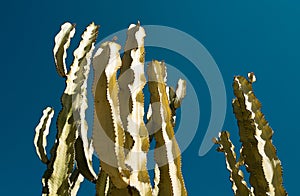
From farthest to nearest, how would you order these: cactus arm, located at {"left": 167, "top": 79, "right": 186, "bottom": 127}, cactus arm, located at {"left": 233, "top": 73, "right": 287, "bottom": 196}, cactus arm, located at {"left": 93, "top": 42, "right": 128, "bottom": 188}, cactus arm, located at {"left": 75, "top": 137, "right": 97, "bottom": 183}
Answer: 1. cactus arm, located at {"left": 167, "top": 79, "right": 186, "bottom": 127}
2. cactus arm, located at {"left": 75, "top": 137, "right": 97, "bottom": 183}
3. cactus arm, located at {"left": 233, "top": 73, "right": 287, "bottom": 196}
4. cactus arm, located at {"left": 93, "top": 42, "right": 128, "bottom": 188}

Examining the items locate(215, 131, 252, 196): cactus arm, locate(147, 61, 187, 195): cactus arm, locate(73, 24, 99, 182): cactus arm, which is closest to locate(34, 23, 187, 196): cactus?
locate(147, 61, 187, 195): cactus arm

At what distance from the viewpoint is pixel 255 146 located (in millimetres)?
1343

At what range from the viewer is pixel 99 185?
1333 mm

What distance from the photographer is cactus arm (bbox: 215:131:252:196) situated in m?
1.51

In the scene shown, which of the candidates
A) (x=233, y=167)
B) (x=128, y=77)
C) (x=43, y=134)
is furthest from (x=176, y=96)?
(x=128, y=77)

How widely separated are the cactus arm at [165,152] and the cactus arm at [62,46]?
2.22 feet

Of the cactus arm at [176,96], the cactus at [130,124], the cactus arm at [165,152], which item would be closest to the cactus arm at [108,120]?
the cactus at [130,124]

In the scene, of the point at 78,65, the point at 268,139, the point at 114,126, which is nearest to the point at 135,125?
the point at 114,126

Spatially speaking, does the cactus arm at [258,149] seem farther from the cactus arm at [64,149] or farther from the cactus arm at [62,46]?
the cactus arm at [62,46]

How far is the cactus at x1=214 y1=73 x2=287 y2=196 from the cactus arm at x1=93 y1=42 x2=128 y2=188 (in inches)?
19.3

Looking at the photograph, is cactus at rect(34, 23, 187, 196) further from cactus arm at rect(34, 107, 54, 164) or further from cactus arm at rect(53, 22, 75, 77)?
cactus arm at rect(53, 22, 75, 77)

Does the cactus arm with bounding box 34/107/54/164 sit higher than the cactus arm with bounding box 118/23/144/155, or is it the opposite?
the cactus arm with bounding box 34/107/54/164

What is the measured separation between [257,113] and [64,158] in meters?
0.66

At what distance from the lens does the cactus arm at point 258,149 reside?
132cm
